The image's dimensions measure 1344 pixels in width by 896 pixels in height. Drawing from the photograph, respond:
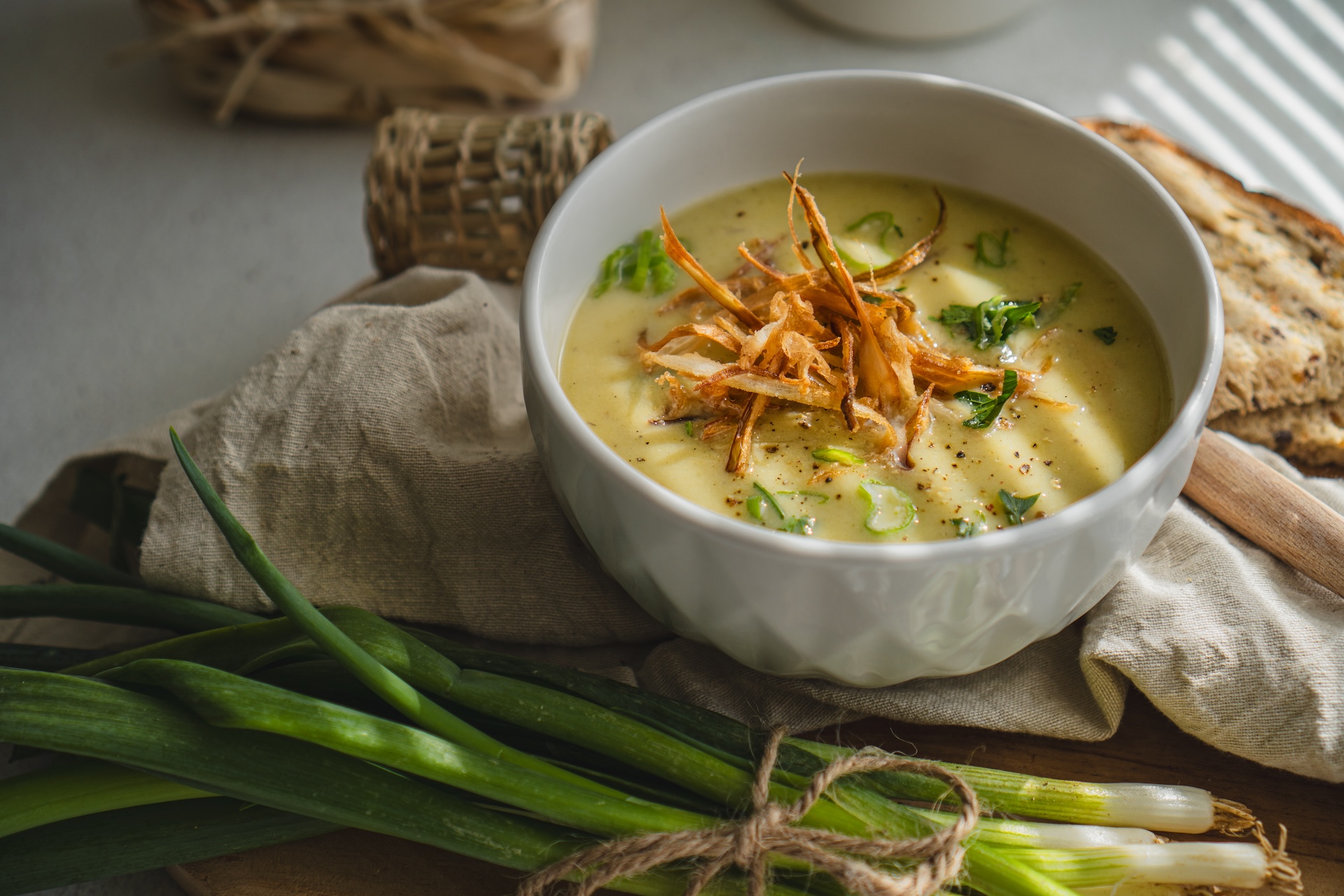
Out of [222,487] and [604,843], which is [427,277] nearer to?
[222,487]

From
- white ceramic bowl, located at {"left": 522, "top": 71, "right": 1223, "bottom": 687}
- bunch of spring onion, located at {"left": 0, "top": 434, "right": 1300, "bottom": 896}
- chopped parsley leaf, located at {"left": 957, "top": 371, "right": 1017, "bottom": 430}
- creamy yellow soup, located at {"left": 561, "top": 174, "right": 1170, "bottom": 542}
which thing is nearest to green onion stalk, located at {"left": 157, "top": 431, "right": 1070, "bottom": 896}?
bunch of spring onion, located at {"left": 0, "top": 434, "right": 1300, "bottom": 896}

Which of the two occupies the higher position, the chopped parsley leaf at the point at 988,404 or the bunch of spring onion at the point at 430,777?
the chopped parsley leaf at the point at 988,404

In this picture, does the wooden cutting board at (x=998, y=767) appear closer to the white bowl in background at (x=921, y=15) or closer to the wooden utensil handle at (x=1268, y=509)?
the wooden utensil handle at (x=1268, y=509)

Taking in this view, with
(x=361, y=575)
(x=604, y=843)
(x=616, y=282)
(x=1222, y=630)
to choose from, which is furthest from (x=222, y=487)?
(x=1222, y=630)

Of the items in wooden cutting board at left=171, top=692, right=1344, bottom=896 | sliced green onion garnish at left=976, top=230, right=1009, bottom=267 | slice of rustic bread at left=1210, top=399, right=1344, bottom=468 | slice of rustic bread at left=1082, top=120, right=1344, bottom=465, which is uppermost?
sliced green onion garnish at left=976, top=230, right=1009, bottom=267

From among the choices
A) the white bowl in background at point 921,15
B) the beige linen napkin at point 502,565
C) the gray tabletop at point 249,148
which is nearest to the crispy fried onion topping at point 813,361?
the beige linen napkin at point 502,565

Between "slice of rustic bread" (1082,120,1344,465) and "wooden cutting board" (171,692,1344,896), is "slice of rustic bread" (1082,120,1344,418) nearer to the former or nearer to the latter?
"slice of rustic bread" (1082,120,1344,465)
